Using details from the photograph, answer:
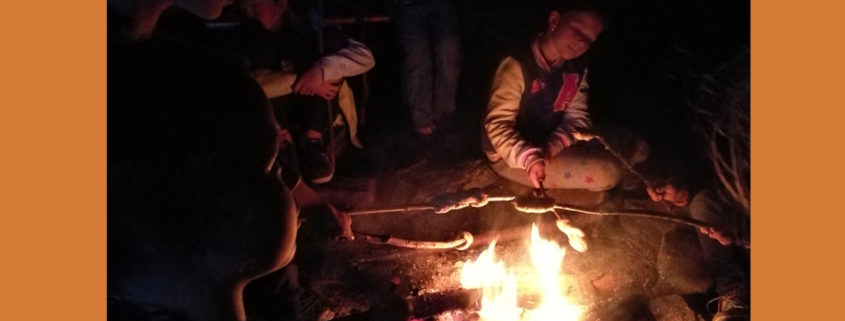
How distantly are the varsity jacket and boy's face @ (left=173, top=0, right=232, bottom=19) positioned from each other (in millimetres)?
2097

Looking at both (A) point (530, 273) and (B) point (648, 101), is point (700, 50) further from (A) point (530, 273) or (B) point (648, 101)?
(A) point (530, 273)

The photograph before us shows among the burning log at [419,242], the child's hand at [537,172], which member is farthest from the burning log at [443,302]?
the child's hand at [537,172]

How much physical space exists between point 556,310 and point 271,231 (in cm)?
224

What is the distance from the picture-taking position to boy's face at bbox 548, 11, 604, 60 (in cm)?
438

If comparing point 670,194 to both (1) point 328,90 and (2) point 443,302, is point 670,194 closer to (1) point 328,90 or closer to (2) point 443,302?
(2) point 443,302

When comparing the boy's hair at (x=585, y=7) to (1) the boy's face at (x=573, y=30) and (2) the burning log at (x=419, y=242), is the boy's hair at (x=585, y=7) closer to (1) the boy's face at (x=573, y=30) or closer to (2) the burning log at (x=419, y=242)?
(1) the boy's face at (x=573, y=30)

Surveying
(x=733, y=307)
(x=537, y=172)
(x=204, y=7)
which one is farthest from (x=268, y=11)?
(x=733, y=307)

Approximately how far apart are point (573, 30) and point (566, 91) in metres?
0.56

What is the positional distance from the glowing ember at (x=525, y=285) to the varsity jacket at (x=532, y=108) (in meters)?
0.75

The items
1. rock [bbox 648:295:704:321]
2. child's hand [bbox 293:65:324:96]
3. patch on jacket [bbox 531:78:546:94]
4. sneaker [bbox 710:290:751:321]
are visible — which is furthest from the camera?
patch on jacket [bbox 531:78:546:94]

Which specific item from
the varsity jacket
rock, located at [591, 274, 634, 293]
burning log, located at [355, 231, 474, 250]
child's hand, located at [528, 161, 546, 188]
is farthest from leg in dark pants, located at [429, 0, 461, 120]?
rock, located at [591, 274, 634, 293]

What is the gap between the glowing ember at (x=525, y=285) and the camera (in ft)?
14.9

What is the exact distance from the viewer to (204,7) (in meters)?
3.69

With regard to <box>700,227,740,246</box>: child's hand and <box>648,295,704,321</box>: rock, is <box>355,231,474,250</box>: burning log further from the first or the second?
<box>700,227,740,246</box>: child's hand
